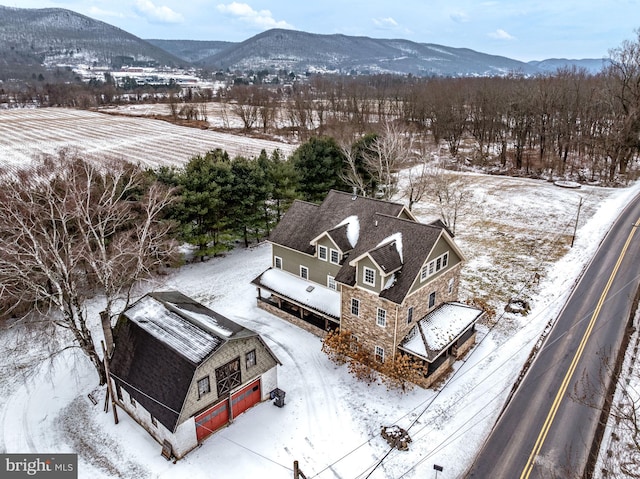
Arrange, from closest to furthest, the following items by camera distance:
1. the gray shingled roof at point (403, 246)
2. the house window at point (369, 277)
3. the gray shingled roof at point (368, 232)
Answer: the gray shingled roof at point (403, 246)
the gray shingled roof at point (368, 232)
the house window at point (369, 277)

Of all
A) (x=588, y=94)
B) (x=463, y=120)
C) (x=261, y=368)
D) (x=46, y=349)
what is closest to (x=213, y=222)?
(x=46, y=349)

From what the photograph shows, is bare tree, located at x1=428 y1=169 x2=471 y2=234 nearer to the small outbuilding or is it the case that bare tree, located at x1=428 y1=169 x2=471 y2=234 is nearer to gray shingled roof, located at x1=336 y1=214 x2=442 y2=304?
gray shingled roof, located at x1=336 y1=214 x2=442 y2=304

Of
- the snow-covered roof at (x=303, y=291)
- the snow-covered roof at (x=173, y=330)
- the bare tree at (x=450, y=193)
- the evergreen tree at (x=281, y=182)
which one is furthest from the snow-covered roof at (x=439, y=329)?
the evergreen tree at (x=281, y=182)

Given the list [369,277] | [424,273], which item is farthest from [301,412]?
[424,273]

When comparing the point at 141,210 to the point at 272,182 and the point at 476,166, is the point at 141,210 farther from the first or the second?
the point at 476,166

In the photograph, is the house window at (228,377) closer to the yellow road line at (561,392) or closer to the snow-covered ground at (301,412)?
the snow-covered ground at (301,412)

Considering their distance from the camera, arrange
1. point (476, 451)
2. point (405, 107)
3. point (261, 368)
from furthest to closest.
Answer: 1. point (405, 107)
2. point (261, 368)
3. point (476, 451)
